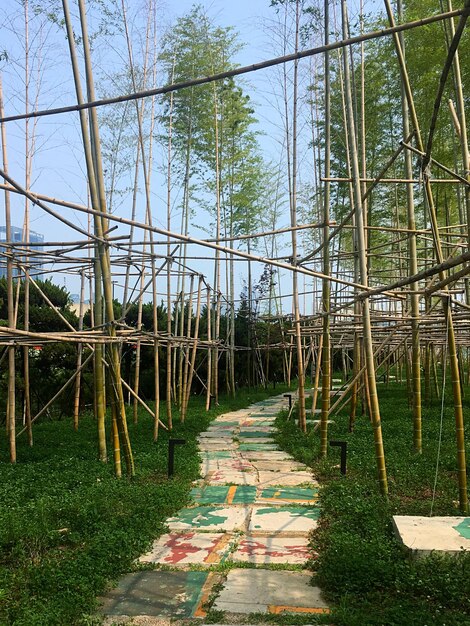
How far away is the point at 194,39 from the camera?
35.6 ft

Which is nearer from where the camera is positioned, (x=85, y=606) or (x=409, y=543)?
(x=85, y=606)

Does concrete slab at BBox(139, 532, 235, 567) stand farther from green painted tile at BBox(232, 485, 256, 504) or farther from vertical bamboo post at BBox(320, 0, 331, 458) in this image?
vertical bamboo post at BBox(320, 0, 331, 458)

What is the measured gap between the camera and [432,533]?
3.68 m

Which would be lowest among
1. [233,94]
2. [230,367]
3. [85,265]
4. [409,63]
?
[230,367]

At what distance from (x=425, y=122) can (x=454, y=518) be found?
22.9 feet

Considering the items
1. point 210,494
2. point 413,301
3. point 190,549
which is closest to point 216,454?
point 210,494

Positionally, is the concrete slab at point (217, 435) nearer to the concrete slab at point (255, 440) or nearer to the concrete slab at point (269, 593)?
the concrete slab at point (255, 440)

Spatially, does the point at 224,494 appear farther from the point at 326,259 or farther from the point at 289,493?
the point at 326,259

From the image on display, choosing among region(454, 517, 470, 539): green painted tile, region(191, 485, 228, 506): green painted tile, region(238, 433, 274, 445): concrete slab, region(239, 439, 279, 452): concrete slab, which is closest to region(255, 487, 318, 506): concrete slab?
region(191, 485, 228, 506): green painted tile

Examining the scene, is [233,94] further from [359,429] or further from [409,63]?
[359,429]

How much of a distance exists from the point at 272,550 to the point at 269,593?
739 millimetres

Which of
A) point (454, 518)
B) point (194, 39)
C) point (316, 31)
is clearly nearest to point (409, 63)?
point (316, 31)

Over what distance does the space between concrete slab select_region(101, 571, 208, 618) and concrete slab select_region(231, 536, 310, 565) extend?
387 mm

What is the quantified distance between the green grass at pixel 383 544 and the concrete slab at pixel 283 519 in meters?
0.12
